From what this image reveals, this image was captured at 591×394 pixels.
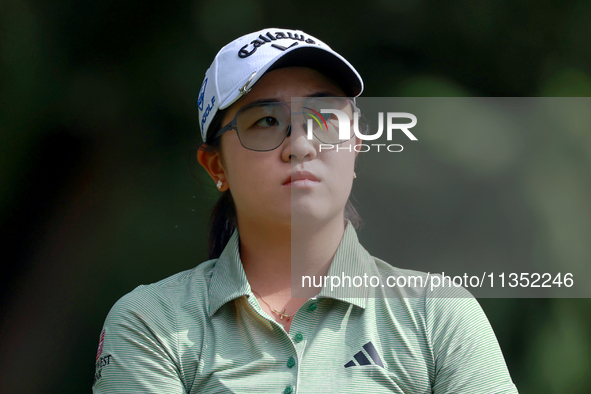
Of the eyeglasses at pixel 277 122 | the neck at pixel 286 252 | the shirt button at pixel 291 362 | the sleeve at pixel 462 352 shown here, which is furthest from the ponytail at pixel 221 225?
the sleeve at pixel 462 352

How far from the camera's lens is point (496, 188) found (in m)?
1.77

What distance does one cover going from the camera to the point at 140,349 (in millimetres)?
1287

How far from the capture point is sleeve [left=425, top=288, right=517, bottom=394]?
46.9 inches

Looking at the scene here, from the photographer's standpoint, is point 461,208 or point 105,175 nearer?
point 461,208

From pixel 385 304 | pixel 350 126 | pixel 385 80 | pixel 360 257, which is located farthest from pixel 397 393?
pixel 385 80

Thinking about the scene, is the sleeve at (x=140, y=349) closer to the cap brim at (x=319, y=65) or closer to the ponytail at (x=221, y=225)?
the ponytail at (x=221, y=225)

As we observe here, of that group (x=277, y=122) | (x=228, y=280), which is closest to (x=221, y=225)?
(x=228, y=280)

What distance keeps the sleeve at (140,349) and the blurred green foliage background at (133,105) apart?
0.76 m

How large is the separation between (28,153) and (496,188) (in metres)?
1.70

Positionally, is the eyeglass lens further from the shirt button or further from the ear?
the shirt button

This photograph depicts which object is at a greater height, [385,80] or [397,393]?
[385,80]

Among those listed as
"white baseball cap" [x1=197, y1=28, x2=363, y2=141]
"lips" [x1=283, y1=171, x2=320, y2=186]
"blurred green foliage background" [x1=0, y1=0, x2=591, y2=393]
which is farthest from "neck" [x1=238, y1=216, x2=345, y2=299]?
"blurred green foliage background" [x1=0, y1=0, x2=591, y2=393]

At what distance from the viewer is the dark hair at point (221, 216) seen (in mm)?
1524

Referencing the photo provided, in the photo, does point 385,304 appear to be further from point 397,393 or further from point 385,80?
point 385,80
